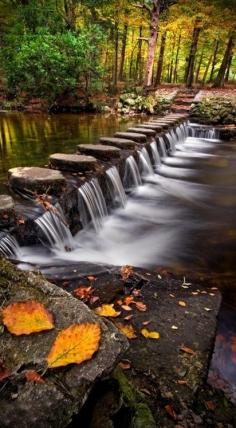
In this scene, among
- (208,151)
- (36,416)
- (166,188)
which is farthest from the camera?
(208,151)

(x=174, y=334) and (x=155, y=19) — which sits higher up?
(x=155, y=19)

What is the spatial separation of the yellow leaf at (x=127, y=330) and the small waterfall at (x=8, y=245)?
5.08ft

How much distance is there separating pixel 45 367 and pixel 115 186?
525 cm

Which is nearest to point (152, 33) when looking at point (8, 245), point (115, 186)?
point (115, 186)

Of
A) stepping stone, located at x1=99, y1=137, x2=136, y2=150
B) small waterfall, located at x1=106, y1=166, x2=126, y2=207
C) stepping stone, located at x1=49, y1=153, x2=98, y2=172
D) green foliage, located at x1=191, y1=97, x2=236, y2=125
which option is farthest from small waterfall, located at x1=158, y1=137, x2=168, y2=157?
green foliage, located at x1=191, y1=97, x2=236, y2=125

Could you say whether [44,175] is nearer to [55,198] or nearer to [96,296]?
[55,198]

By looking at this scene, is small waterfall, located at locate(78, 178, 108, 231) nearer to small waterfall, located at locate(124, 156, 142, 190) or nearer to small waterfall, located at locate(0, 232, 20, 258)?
small waterfall, located at locate(0, 232, 20, 258)

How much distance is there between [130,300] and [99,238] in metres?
2.36

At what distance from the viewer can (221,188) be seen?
854 cm

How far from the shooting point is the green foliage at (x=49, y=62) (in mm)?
18047

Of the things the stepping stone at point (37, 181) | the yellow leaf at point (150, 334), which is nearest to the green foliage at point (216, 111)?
the stepping stone at point (37, 181)

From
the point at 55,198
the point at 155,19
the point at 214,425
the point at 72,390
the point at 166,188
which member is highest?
the point at 155,19

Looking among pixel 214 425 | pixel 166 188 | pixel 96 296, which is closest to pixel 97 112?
pixel 166 188

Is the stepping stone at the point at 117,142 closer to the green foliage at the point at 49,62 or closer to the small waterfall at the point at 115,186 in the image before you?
the small waterfall at the point at 115,186
